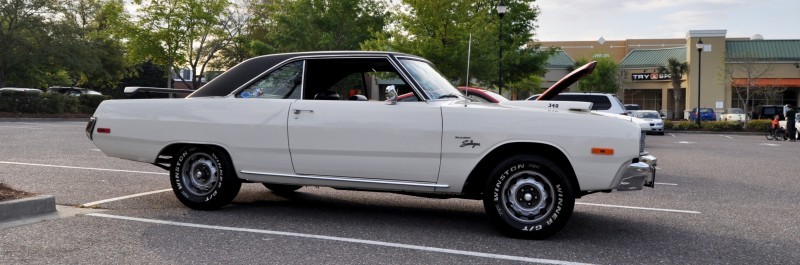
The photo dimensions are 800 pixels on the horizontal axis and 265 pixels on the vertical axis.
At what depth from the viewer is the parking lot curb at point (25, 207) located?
5909mm

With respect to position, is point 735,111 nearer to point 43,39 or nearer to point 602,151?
point 43,39

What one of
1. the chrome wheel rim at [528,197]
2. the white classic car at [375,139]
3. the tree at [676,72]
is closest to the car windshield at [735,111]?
→ the tree at [676,72]

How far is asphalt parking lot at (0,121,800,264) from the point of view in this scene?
16.4ft

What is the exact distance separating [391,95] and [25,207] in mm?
3356

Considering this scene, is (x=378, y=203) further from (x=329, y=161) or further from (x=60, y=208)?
(x=60, y=208)

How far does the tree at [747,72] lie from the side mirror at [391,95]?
55.9 meters

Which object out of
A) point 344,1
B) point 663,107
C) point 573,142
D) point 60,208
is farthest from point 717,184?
point 663,107

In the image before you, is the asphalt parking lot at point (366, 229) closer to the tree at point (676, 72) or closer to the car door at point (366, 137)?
the car door at point (366, 137)


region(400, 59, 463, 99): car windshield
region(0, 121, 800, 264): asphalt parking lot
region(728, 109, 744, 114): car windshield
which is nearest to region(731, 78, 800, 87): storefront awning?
region(728, 109, 744, 114): car windshield

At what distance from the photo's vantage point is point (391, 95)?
234 inches

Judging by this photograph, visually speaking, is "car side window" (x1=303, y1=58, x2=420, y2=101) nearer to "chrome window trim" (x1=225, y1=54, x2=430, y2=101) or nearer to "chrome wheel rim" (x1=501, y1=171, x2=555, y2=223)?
"chrome window trim" (x1=225, y1=54, x2=430, y2=101)

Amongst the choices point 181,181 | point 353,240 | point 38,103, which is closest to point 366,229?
point 353,240

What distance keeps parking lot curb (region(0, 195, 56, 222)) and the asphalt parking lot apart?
214 mm

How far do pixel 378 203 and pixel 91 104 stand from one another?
37085 mm
